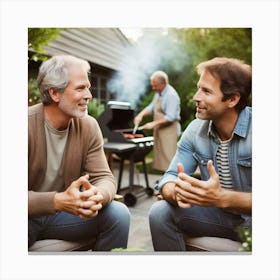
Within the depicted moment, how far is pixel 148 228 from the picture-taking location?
3623 mm

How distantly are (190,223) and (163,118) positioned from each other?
1.07 m

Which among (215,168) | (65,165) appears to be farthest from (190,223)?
(65,165)

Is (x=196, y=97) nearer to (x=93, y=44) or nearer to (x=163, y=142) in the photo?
(x=163, y=142)

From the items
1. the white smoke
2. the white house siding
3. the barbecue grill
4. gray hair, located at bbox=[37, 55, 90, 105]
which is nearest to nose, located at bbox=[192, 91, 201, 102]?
the white smoke

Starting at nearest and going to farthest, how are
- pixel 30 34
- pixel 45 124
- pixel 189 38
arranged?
1. pixel 45 124
2. pixel 189 38
3. pixel 30 34

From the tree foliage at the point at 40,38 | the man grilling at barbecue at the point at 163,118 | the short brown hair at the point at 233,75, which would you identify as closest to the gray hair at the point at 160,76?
the man grilling at barbecue at the point at 163,118

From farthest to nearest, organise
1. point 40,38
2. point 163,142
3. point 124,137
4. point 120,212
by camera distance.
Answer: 1. point 124,137
2. point 40,38
3. point 163,142
4. point 120,212

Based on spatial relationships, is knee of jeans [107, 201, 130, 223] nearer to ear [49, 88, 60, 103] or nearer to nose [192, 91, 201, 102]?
ear [49, 88, 60, 103]

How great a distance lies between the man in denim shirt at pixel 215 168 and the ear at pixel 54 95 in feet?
3.87

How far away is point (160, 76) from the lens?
147 inches

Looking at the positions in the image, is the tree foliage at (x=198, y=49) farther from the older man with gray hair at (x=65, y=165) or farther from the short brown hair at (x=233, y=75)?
the older man with gray hair at (x=65, y=165)
